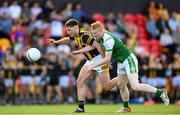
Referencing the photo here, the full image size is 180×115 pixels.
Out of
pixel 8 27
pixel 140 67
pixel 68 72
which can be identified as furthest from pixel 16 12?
pixel 140 67

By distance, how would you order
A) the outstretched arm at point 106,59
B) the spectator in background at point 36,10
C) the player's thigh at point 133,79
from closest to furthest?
the outstretched arm at point 106,59, the player's thigh at point 133,79, the spectator in background at point 36,10

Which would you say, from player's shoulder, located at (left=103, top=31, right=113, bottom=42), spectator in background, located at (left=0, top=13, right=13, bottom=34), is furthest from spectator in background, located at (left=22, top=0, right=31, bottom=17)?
player's shoulder, located at (left=103, top=31, right=113, bottom=42)

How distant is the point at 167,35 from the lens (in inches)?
1180

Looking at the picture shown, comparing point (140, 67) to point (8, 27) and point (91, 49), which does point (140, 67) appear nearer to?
point (8, 27)

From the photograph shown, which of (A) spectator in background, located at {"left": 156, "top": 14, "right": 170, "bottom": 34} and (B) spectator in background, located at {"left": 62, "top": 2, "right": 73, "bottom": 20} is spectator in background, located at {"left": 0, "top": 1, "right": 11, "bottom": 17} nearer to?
(B) spectator in background, located at {"left": 62, "top": 2, "right": 73, "bottom": 20}

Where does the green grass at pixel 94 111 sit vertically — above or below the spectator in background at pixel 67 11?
below

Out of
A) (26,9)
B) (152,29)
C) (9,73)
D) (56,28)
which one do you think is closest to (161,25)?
(152,29)

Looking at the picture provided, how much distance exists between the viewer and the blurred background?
26.3m

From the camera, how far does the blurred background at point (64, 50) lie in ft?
86.3

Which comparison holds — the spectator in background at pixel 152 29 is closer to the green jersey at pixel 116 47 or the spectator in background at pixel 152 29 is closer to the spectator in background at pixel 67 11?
the spectator in background at pixel 67 11

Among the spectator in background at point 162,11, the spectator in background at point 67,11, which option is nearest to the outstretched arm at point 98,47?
the spectator in background at point 67,11

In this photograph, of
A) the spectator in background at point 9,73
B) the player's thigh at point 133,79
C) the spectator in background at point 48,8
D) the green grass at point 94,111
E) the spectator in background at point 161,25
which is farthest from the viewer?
the spectator in background at point 161,25

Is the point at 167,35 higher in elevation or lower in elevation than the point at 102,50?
higher

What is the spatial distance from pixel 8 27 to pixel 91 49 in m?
10.5
